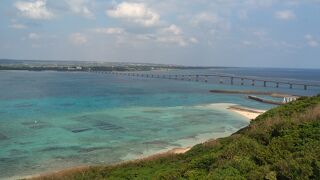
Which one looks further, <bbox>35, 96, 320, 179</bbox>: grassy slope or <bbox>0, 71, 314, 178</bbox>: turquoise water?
<bbox>0, 71, 314, 178</bbox>: turquoise water

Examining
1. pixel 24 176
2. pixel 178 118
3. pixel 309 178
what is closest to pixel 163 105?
pixel 178 118

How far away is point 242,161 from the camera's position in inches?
536

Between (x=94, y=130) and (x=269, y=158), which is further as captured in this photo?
(x=94, y=130)

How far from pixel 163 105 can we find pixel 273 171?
190 feet

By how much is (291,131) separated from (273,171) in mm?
4409

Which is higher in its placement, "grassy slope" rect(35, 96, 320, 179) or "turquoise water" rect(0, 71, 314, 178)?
"grassy slope" rect(35, 96, 320, 179)

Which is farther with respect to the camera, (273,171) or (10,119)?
(10,119)

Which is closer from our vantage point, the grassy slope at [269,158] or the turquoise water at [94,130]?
the grassy slope at [269,158]

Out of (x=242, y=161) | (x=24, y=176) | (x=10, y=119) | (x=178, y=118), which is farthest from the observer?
(x=178, y=118)

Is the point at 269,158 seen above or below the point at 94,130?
above

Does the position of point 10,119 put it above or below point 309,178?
below

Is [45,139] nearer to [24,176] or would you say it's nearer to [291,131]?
[24,176]

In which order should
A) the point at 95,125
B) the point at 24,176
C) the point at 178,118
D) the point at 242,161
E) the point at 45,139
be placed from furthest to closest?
the point at 178,118 → the point at 95,125 → the point at 45,139 → the point at 24,176 → the point at 242,161

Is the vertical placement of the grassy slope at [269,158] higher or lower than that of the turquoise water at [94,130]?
higher
